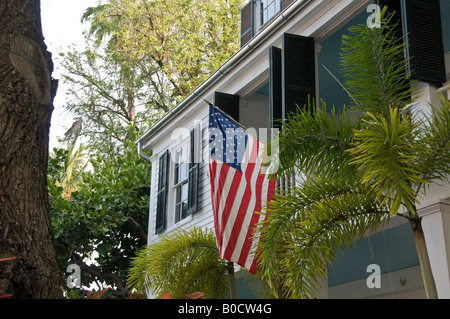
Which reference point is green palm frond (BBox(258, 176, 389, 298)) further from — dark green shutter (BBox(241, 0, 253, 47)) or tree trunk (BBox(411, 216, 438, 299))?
dark green shutter (BBox(241, 0, 253, 47))

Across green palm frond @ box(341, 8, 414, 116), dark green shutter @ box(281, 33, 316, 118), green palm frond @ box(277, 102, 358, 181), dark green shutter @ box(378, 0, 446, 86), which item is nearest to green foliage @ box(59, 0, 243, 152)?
dark green shutter @ box(281, 33, 316, 118)

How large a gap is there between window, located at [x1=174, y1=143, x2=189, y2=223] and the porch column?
633 cm

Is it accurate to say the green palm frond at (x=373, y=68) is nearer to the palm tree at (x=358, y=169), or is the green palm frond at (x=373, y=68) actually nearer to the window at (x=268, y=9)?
the palm tree at (x=358, y=169)

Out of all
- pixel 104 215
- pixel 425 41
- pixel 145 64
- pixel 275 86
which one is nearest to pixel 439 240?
pixel 425 41

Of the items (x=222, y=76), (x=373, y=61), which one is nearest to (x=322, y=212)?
(x=373, y=61)

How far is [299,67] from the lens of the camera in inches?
330

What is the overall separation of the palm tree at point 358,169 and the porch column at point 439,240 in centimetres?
65

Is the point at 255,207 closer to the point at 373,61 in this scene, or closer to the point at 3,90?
the point at 373,61

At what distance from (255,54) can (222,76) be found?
1107 millimetres

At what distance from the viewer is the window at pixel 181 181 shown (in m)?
12.1

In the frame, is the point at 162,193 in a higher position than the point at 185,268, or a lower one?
higher

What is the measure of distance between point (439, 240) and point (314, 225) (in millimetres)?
1499

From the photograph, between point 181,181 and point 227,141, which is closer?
point 227,141

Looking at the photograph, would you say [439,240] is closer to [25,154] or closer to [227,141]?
[227,141]
